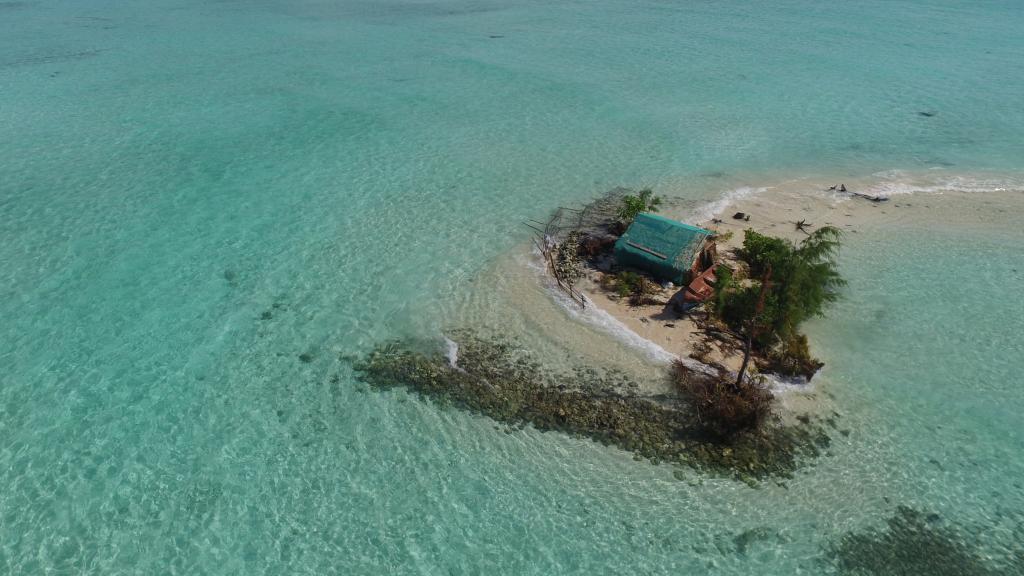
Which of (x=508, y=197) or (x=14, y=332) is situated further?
(x=508, y=197)

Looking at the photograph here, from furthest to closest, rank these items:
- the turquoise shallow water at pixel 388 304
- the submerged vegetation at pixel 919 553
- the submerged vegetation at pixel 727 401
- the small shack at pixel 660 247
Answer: the small shack at pixel 660 247, the submerged vegetation at pixel 727 401, the turquoise shallow water at pixel 388 304, the submerged vegetation at pixel 919 553

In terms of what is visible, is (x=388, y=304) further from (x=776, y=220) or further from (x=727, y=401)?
(x=776, y=220)

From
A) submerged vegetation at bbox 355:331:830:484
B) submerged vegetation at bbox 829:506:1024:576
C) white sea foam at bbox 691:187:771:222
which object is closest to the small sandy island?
white sea foam at bbox 691:187:771:222

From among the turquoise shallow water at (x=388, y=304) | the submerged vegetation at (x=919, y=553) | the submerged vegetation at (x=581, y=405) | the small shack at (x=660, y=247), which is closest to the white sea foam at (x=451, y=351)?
the submerged vegetation at (x=581, y=405)

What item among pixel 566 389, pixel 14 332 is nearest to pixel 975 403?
pixel 566 389

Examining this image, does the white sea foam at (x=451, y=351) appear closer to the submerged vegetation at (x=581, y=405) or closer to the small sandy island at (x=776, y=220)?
the submerged vegetation at (x=581, y=405)

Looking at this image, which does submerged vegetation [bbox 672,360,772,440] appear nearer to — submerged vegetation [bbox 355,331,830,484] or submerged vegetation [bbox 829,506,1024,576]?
submerged vegetation [bbox 355,331,830,484]

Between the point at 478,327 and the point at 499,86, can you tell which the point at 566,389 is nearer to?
the point at 478,327

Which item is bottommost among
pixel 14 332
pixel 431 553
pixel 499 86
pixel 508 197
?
pixel 431 553
